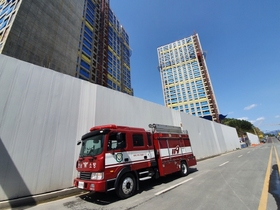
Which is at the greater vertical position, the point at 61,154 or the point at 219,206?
the point at 61,154

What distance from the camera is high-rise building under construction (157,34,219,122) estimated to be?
2788 inches

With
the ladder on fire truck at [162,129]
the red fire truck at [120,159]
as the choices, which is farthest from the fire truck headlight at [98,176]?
the ladder on fire truck at [162,129]

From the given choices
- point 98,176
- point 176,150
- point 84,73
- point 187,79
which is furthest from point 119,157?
point 187,79

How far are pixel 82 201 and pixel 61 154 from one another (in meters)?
2.44

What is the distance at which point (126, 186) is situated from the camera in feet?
17.0

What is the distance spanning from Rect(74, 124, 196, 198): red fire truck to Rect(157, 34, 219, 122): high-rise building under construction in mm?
65483

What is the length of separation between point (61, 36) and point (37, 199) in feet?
110

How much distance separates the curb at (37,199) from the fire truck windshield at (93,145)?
2038 millimetres

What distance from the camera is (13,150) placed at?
17.2 ft

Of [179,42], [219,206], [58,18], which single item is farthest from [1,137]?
[179,42]

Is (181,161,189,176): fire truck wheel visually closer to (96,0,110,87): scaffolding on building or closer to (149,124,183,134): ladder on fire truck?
(149,124,183,134): ladder on fire truck

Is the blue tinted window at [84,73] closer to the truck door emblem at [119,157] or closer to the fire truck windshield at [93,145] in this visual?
the fire truck windshield at [93,145]

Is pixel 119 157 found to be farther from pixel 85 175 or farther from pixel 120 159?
pixel 85 175

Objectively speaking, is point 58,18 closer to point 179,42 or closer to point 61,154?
point 61,154
